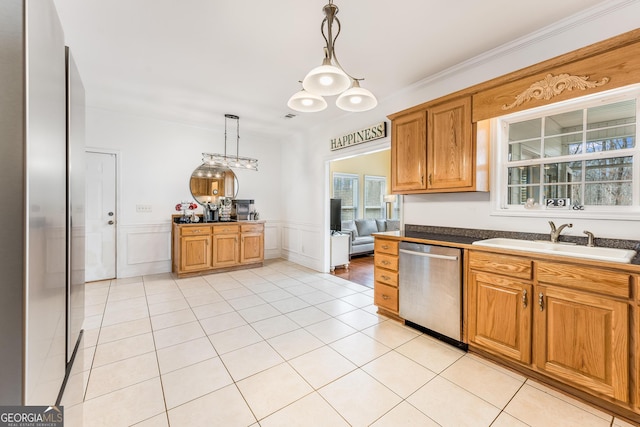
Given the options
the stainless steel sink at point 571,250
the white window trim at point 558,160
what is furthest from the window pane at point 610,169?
the stainless steel sink at point 571,250

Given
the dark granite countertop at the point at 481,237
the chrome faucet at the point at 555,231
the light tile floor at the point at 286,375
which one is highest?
the chrome faucet at the point at 555,231

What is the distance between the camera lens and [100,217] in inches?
175

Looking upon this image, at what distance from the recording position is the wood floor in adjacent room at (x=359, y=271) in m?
4.63

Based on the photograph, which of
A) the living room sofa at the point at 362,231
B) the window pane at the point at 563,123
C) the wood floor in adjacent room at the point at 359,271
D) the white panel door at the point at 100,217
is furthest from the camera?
the living room sofa at the point at 362,231

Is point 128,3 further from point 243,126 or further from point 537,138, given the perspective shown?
point 537,138

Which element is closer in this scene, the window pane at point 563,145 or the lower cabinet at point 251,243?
the window pane at point 563,145

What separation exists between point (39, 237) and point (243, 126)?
506cm

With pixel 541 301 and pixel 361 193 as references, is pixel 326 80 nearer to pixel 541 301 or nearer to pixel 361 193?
pixel 541 301

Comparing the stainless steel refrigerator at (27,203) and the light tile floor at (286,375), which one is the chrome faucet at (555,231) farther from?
the stainless steel refrigerator at (27,203)

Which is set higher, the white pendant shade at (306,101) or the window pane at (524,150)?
the white pendant shade at (306,101)

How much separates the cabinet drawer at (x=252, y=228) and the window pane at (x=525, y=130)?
4213mm

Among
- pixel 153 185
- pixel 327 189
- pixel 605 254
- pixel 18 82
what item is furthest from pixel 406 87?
pixel 153 185

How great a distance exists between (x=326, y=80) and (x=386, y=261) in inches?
82.4

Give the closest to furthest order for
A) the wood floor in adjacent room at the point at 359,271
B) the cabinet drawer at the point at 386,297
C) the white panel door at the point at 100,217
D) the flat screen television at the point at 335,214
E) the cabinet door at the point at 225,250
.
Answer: the cabinet drawer at the point at 386,297 < the white panel door at the point at 100,217 < the wood floor in adjacent room at the point at 359,271 < the cabinet door at the point at 225,250 < the flat screen television at the point at 335,214
